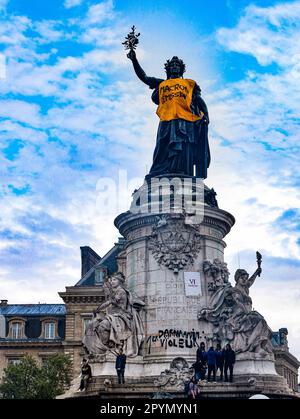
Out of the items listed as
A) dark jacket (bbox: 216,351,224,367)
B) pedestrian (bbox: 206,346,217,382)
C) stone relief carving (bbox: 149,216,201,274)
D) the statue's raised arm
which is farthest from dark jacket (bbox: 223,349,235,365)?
the statue's raised arm

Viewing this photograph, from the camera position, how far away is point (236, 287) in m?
29.7

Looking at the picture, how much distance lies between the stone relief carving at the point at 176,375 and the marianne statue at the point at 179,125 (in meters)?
8.88

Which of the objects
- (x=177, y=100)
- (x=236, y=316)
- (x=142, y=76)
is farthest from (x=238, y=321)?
(x=142, y=76)

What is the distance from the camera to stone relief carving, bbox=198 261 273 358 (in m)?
28.8

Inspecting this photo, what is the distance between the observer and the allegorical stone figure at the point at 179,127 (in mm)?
33688

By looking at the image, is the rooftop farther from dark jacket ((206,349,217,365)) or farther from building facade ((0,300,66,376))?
dark jacket ((206,349,217,365))

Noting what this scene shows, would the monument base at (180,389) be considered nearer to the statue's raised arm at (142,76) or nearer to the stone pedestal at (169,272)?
the stone pedestal at (169,272)

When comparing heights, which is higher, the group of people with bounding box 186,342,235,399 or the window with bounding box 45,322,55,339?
the window with bounding box 45,322,55,339

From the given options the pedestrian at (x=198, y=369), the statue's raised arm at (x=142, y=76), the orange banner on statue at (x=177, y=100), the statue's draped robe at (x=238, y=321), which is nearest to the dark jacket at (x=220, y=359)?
the pedestrian at (x=198, y=369)

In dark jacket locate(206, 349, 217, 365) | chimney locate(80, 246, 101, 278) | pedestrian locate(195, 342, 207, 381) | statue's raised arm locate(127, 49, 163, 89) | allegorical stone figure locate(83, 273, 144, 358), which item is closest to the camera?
pedestrian locate(195, 342, 207, 381)

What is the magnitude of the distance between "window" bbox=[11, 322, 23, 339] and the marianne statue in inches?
1699

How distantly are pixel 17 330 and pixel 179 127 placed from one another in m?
44.8
